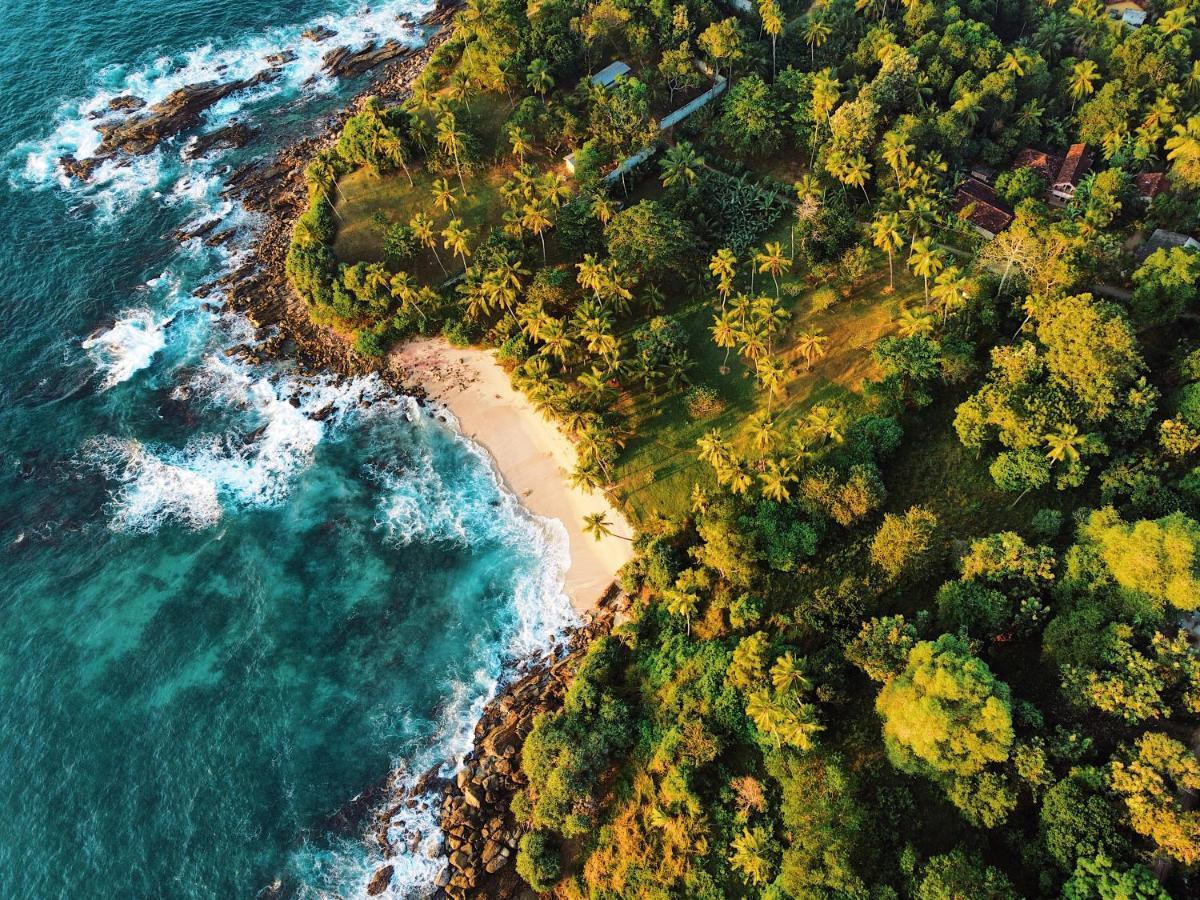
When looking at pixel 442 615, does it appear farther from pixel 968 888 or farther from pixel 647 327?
pixel 968 888

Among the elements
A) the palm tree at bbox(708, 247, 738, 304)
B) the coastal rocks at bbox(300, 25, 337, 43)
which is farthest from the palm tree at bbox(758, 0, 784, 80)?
the coastal rocks at bbox(300, 25, 337, 43)

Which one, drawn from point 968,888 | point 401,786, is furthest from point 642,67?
point 968,888

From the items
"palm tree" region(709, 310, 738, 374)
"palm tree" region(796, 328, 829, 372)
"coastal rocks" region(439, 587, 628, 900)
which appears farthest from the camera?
"palm tree" region(709, 310, 738, 374)

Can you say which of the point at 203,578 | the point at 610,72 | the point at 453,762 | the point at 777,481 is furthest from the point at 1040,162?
the point at 203,578

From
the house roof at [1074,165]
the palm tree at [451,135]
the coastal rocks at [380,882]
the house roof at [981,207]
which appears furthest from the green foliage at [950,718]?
the palm tree at [451,135]

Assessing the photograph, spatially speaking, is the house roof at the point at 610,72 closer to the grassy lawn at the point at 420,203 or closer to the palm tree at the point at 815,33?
the grassy lawn at the point at 420,203

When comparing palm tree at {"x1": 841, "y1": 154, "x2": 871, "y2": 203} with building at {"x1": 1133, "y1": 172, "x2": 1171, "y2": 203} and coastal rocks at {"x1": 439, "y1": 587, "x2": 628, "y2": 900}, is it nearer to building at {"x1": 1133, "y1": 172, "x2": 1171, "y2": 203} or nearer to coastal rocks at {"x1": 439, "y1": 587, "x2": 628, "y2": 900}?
building at {"x1": 1133, "y1": 172, "x2": 1171, "y2": 203}
